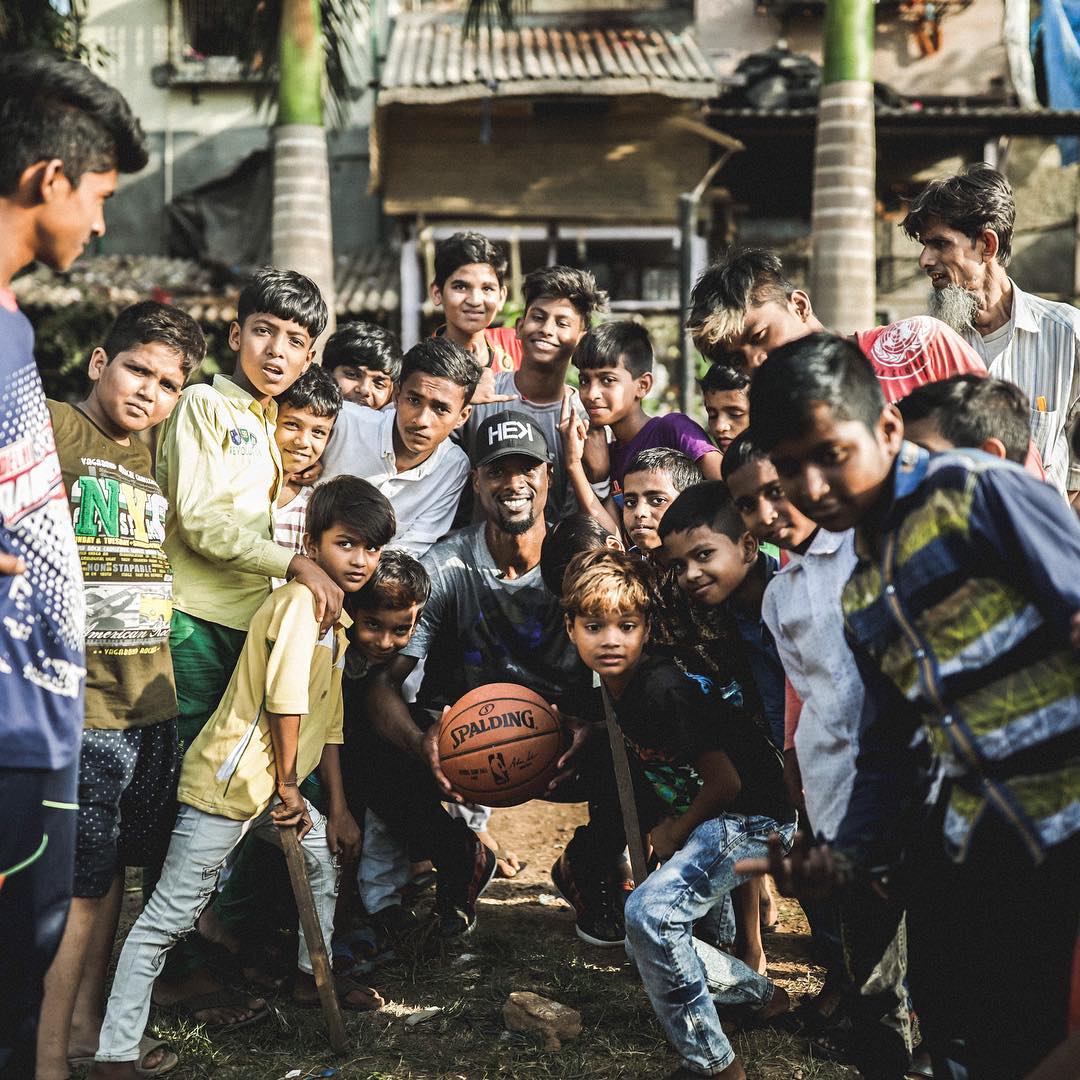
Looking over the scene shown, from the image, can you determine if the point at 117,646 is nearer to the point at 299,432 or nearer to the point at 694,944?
the point at 299,432

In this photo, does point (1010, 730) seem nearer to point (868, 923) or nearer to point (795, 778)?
point (868, 923)

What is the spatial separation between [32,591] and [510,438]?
2.76 meters

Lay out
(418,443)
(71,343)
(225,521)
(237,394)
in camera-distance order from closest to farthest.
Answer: (225,521), (237,394), (418,443), (71,343)

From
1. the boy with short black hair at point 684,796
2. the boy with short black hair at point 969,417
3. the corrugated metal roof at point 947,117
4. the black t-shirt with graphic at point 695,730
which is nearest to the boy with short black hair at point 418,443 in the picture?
the boy with short black hair at point 684,796

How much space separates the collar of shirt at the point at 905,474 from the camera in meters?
2.67

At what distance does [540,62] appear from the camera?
16281 millimetres

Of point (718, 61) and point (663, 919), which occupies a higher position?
point (718, 61)

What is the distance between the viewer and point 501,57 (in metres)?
16.6

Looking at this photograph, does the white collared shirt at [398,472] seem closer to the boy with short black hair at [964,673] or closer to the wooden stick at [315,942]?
the wooden stick at [315,942]

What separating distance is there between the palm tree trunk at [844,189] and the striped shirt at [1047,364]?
679cm

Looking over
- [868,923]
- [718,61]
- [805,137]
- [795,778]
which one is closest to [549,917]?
[795,778]

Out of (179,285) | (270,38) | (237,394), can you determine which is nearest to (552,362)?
(237,394)

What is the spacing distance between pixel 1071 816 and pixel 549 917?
333cm

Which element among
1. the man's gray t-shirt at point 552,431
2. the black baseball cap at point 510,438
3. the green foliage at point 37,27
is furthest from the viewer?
the green foliage at point 37,27
